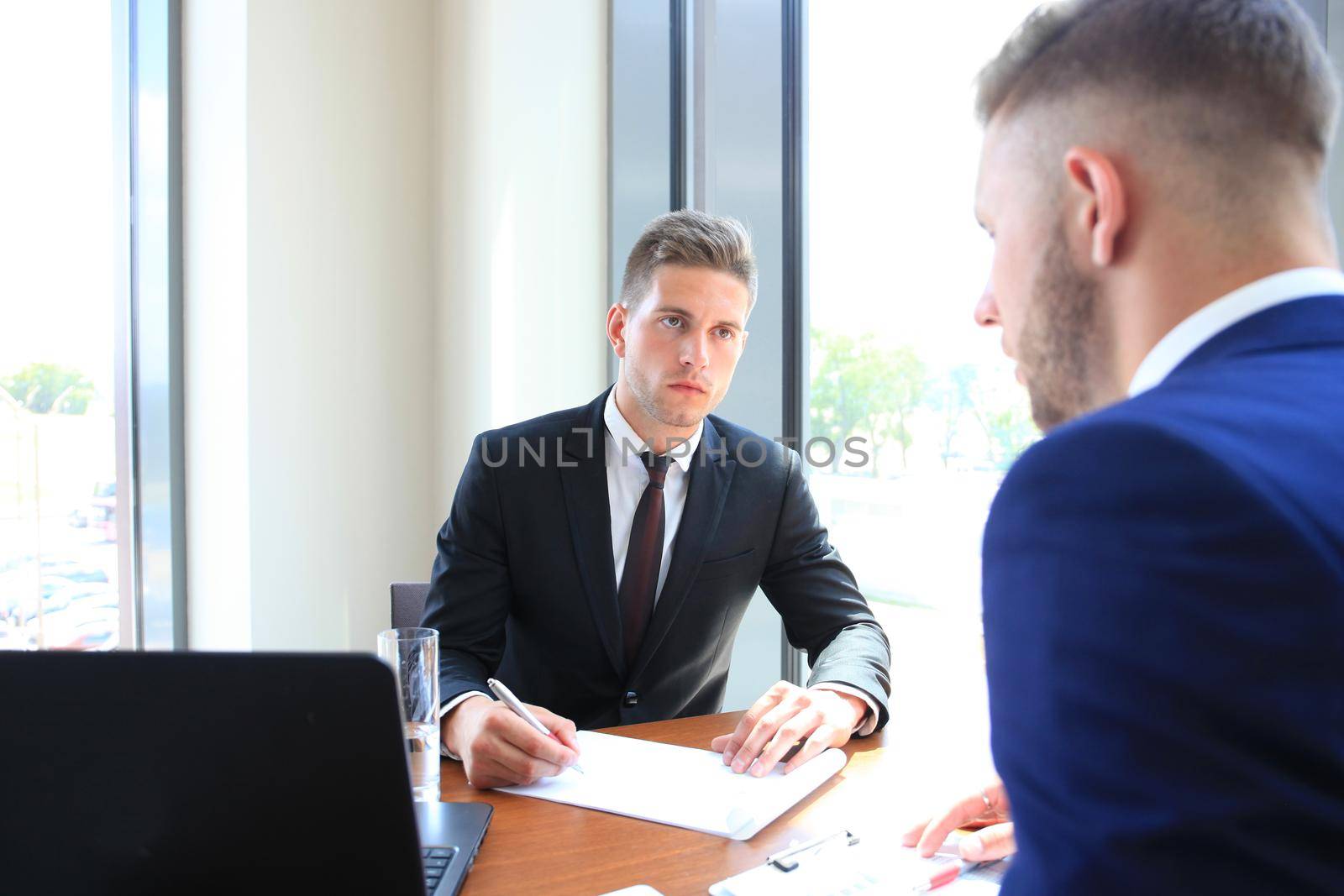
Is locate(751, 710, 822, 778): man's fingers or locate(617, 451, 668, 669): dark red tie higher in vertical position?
locate(617, 451, 668, 669): dark red tie

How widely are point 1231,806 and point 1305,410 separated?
240 mm

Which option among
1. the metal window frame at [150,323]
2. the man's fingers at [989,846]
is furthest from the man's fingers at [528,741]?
the metal window frame at [150,323]

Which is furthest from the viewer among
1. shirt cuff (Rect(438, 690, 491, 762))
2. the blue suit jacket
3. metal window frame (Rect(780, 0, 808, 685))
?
metal window frame (Rect(780, 0, 808, 685))

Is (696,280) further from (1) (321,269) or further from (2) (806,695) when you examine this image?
(1) (321,269)

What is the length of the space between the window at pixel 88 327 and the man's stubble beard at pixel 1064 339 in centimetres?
310

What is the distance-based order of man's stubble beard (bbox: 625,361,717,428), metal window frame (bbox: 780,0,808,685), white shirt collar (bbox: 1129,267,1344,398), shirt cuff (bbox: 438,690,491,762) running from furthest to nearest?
1. metal window frame (bbox: 780,0,808,685)
2. man's stubble beard (bbox: 625,361,717,428)
3. shirt cuff (bbox: 438,690,491,762)
4. white shirt collar (bbox: 1129,267,1344,398)

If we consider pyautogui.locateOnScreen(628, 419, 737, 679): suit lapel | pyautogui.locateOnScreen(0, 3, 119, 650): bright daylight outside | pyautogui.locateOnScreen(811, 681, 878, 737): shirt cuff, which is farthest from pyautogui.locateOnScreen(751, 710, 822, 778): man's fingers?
pyautogui.locateOnScreen(0, 3, 119, 650): bright daylight outside

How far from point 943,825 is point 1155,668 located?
0.61 metres

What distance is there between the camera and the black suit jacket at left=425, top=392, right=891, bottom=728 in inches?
71.0

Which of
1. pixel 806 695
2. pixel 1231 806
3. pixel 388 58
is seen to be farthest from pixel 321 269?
pixel 1231 806

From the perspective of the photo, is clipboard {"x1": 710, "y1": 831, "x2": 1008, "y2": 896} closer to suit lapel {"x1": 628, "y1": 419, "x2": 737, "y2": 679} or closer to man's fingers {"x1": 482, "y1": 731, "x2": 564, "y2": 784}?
man's fingers {"x1": 482, "y1": 731, "x2": 564, "y2": 784}

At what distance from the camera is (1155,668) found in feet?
1.60

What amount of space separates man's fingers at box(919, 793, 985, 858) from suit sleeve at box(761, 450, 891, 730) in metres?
0.58

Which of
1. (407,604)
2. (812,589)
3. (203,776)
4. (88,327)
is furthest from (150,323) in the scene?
(203,776)
